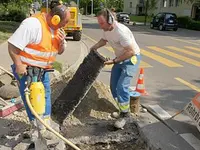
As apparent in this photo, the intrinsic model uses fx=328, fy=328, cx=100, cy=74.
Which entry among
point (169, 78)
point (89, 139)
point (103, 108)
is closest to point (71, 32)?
point (169, 78)

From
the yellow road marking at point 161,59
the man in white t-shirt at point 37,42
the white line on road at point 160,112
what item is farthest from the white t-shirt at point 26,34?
the yellow road marking at point 161,59

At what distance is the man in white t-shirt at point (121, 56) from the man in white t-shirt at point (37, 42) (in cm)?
90

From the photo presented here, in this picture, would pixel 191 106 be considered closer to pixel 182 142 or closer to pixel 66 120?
pixel 182 142

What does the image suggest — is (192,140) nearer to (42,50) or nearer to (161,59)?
(42,50)

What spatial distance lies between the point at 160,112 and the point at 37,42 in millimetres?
3134

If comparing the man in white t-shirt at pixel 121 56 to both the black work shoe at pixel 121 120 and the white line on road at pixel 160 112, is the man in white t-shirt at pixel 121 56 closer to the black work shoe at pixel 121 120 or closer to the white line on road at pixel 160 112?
the black work shoe at pixel 121 120

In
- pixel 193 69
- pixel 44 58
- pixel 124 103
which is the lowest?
pixel 193 69

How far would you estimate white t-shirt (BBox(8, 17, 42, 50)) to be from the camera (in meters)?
3.48

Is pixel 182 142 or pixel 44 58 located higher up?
pixel 44 58

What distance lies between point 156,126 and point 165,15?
26.3 m

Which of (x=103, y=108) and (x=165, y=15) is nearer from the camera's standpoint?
(x=103, y=108)

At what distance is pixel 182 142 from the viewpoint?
4504 millimetres

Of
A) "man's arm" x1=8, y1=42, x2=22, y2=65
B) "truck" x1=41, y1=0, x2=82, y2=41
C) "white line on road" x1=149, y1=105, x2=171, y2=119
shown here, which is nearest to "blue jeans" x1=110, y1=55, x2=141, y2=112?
"white line on road" x1=149, y1=105, x2=171, y2=119

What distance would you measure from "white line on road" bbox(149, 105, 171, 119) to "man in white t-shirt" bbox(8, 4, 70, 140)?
2497 mm
